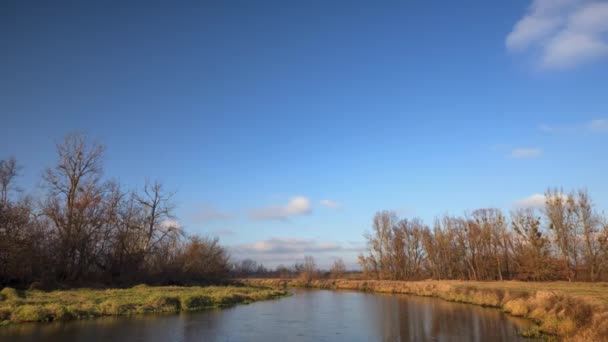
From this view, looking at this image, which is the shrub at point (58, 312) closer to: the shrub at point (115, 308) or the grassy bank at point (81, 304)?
the grassy bank at point (81, 304)

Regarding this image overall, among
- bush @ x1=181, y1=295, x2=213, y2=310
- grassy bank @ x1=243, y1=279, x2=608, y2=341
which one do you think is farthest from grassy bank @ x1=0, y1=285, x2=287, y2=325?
grassy bank @ x1=243, y1=279, x2=608, y2=341

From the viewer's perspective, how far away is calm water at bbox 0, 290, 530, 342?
1619 cm

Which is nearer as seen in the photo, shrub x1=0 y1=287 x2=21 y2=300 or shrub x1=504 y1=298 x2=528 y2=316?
shrub x1=0 y1=287 x2=21 y2=300

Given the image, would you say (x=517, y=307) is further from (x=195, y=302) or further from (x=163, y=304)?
Result: (x=163, y=304)

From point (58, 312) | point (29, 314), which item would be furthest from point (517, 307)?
point (29, 314)

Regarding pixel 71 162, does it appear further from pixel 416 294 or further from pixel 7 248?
pixel 416 294

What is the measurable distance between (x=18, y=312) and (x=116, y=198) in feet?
71.9

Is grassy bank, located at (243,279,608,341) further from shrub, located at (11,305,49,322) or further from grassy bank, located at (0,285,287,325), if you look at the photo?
shrub, located at (11,305,49,322)

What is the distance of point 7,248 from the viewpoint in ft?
86.4

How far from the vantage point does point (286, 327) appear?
20156 mm

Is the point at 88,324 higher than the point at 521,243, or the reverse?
the point at 521,243

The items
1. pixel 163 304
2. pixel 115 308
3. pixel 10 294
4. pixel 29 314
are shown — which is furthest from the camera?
pixel 163 304

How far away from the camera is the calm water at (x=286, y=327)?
16188mm

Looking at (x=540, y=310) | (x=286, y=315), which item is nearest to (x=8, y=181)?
(x=286, y=315)
